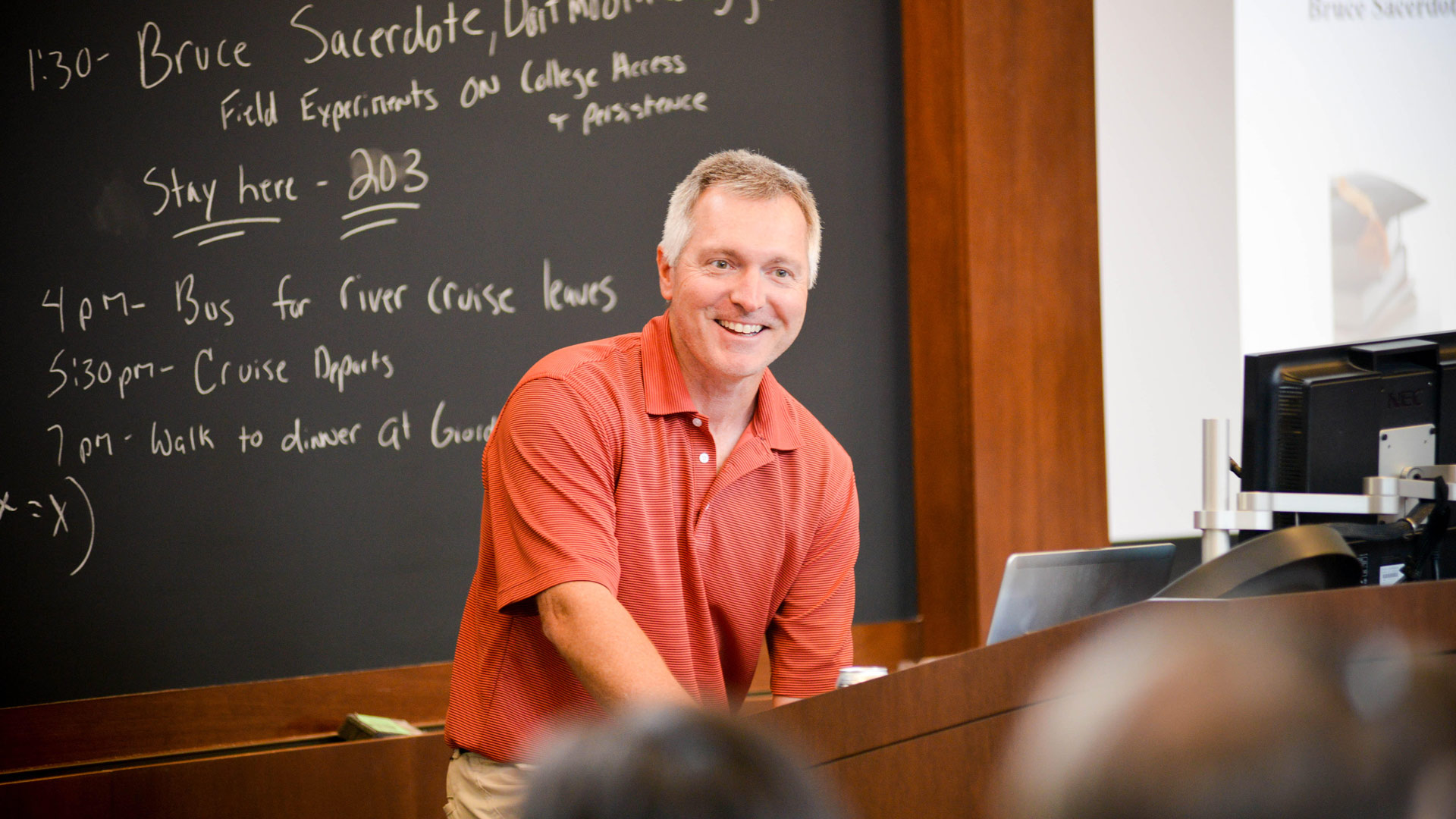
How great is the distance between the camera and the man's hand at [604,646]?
127cm

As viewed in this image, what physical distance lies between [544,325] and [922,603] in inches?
44.4

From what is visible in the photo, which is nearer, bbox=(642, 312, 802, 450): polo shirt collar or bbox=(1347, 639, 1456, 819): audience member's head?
bbox=(1347, 639, 1456, 819): audience member's head

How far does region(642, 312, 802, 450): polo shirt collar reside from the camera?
1622mm

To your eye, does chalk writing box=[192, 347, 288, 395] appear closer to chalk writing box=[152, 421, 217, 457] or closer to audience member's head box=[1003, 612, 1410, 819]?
chalk writing box=[152, 421, 217, 457]

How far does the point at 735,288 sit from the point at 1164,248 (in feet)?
5.81

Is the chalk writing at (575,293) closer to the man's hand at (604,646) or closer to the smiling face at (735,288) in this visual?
the smiling face at (735,288)

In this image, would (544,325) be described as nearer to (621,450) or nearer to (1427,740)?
(621,450)

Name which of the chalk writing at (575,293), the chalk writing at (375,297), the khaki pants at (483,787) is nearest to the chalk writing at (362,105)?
the chalk writing at (375,297)

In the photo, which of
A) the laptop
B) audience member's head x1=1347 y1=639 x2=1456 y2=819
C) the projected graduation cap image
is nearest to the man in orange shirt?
the laptop

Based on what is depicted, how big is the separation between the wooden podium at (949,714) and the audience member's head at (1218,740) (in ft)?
1.53

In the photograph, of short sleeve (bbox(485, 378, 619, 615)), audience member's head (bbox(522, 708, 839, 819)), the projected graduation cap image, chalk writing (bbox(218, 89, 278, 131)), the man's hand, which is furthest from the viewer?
the projected graduation cap image

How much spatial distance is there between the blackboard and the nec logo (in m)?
1.48

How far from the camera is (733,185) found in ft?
5.32

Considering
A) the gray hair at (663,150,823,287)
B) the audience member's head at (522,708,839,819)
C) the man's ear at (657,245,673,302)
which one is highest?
the gray hair at (663,150,823,287)
